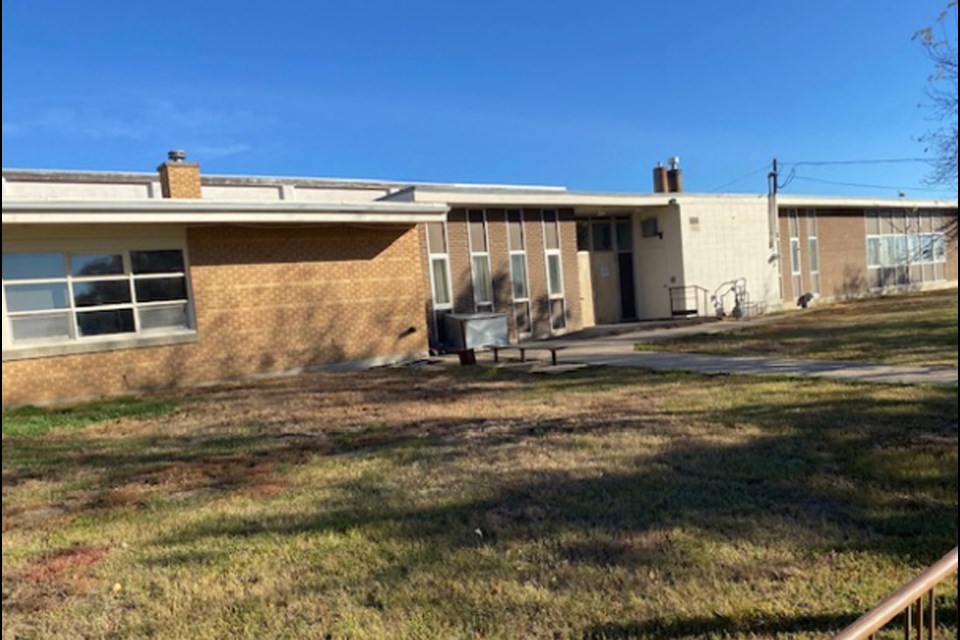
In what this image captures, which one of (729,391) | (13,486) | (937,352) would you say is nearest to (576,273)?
(937,352)

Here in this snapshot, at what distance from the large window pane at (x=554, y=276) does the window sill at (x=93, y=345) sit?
1006 cm

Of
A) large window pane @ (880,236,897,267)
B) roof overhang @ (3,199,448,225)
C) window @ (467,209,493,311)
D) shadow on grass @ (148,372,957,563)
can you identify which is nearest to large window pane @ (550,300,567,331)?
window @ (467,209,493,311)

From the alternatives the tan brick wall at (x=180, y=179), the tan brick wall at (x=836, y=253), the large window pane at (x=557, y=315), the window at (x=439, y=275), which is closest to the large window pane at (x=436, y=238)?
the window at (x=439, y=275)

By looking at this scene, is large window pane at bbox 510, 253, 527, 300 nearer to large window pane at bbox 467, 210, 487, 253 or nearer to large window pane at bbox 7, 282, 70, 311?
large window pane at bbox 467, 210, 487, 253

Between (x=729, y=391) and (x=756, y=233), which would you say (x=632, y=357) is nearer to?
(x=729, y=391)

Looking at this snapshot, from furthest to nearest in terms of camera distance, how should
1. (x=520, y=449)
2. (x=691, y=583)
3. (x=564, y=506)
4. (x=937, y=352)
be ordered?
1. (x=937, y=352)
2. (x=520, y=449)
3. (x=564, y=506)
4. (x=691, y=583)

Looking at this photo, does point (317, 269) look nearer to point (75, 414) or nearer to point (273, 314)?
point (273, 314)

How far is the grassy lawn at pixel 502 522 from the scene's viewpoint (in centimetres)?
342

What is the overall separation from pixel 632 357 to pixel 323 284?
6.79 m

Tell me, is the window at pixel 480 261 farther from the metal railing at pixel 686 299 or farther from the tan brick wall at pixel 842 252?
the tan brick wall at pixel 842 252

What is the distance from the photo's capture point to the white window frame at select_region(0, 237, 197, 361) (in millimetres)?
11930

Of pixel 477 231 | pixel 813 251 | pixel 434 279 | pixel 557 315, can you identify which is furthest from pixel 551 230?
pixel 813 251

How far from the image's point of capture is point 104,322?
12.8m

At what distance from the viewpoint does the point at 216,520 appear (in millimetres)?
5066
